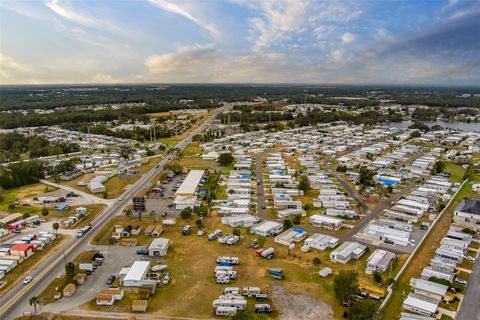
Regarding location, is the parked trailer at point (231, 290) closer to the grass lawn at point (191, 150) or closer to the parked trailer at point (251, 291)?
the parked trailer at point (251, 291)

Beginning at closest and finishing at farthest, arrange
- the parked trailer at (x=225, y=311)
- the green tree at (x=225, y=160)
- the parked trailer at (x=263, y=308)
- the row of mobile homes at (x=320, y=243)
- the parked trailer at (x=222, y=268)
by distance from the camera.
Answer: the parked trailer at (x=225, y=311) → the parked trailer at (x=263, y=308) → the parked trailer at (x=222, y=268) → the row of mobile homes at (x=320, y=243) → the green tree at (x=225, y=160)

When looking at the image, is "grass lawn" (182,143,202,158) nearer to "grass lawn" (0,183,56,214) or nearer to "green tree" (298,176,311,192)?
"grass lawn" (0,183,56,214)

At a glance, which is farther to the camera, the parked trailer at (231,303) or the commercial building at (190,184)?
the commercial building at (190,184)

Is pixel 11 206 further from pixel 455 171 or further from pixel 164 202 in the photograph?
pixel 455 171

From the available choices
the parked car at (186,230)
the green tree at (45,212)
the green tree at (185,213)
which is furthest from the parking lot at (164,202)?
the green tree at (45,212)

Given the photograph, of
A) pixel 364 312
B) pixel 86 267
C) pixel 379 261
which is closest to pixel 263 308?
pixel 364 312

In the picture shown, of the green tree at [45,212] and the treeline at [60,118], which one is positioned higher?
the treeline at [60,118]

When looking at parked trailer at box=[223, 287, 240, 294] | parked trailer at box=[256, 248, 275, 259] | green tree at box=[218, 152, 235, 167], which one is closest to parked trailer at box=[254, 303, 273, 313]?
parked trailer at box=[223, 287, 240, 294]
